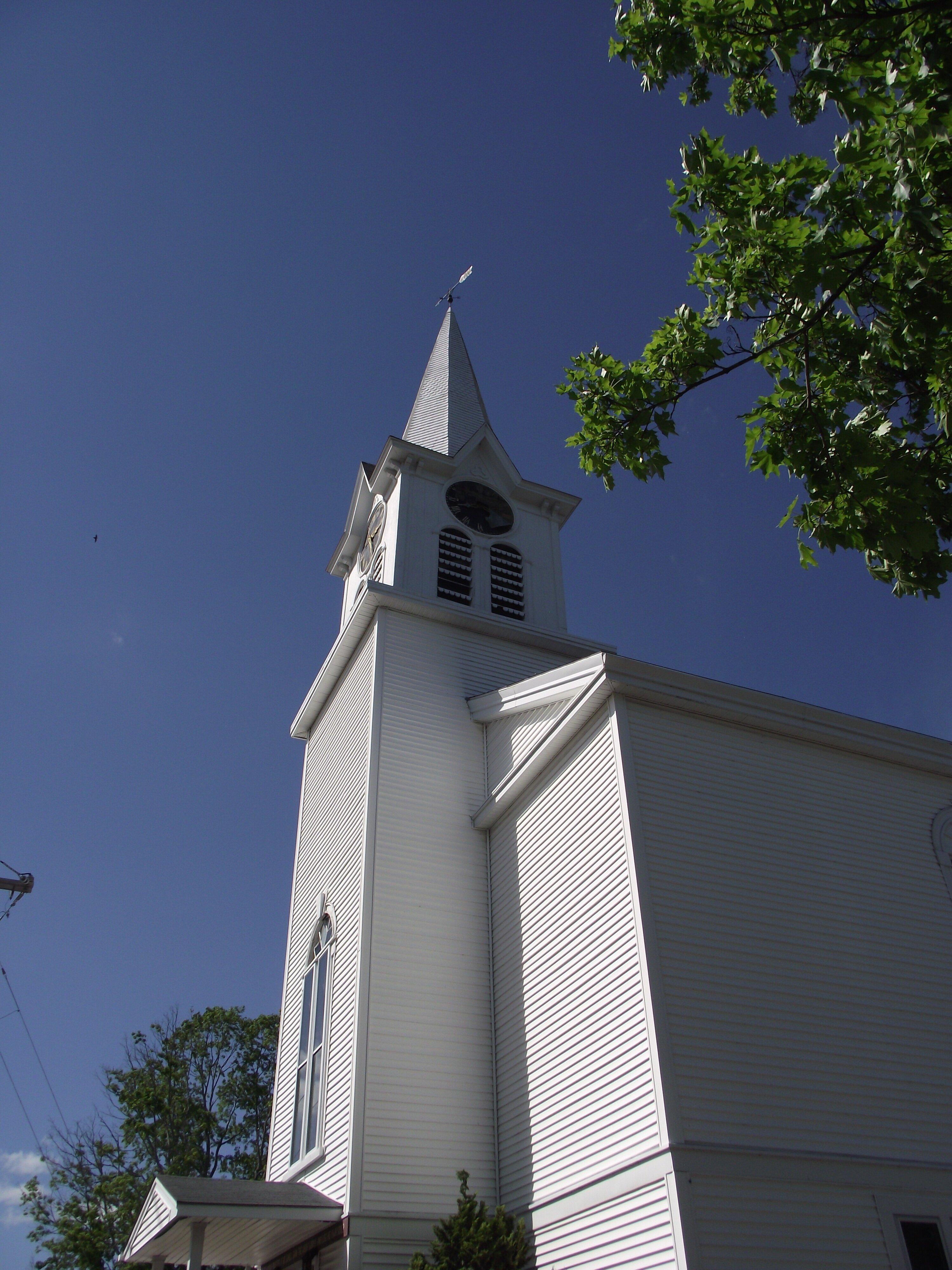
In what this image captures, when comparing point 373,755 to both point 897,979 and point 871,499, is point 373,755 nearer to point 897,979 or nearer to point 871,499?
point 897,979

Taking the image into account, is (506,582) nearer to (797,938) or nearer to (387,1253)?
(797,938)

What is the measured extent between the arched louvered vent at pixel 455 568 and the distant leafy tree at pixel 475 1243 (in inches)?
484

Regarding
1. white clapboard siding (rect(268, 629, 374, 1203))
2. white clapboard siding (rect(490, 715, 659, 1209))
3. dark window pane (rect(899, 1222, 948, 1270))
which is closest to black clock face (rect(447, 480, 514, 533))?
→ white clapboard siding (rect(268, 629, 374, 1203))

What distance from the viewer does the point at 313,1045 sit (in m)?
16.3

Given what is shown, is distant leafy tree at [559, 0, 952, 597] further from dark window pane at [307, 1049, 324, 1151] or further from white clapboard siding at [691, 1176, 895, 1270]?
dark window pane at [307, 1049, 324, 1151]

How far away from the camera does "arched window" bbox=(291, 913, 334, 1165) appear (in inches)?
608

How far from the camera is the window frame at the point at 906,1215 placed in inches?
408

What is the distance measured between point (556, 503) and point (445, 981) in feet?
44.7

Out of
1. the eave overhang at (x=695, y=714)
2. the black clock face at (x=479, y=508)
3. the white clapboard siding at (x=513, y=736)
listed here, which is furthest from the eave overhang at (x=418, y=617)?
the eave overhang at (x=695, y=714)

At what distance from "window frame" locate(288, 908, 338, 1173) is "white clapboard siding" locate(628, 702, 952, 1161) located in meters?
6.34

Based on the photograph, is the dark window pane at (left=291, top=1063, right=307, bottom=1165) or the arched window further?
the dark window pane at (left=291, top=1063, right=307, bottom=1165)

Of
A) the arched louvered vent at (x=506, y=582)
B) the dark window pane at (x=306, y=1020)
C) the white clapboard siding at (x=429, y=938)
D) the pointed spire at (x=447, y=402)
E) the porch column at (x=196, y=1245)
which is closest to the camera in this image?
the porch column at (x=196, y=1245)

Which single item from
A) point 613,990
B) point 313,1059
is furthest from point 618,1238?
point 313,1059

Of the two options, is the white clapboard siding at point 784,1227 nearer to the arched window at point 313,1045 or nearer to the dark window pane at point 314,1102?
the arched window at point 313,1045
